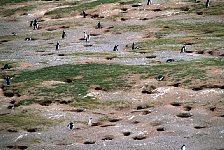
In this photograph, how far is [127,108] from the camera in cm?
5772

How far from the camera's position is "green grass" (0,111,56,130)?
5447 cm

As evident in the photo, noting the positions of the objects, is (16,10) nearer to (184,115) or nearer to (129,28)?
(129,28)

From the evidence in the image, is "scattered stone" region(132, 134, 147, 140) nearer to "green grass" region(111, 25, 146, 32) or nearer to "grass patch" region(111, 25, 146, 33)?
"grass patch" region(111, 25, 146, 33)

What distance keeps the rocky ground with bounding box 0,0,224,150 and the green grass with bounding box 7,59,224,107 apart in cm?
144

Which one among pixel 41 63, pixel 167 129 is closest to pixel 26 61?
pixel 41 63

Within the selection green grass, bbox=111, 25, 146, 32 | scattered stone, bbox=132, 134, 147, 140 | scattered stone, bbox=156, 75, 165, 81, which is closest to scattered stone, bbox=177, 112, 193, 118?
scattered stone, bbox=132, 134, 147, 140

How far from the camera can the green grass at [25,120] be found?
54.5 metres

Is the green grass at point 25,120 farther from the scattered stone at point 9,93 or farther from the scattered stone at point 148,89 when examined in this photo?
the scattered stone at point 148,89

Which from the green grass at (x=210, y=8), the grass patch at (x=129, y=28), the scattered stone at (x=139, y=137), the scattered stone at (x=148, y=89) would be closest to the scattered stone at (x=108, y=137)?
the scattered stone at (x=139, y=137)

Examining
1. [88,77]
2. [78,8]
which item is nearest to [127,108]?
[88,77]

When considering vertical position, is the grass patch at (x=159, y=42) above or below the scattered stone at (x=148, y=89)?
above

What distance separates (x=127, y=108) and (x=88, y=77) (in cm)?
1192

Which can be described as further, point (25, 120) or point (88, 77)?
point (88, 77)

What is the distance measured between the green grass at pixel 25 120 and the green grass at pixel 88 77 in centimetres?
350
